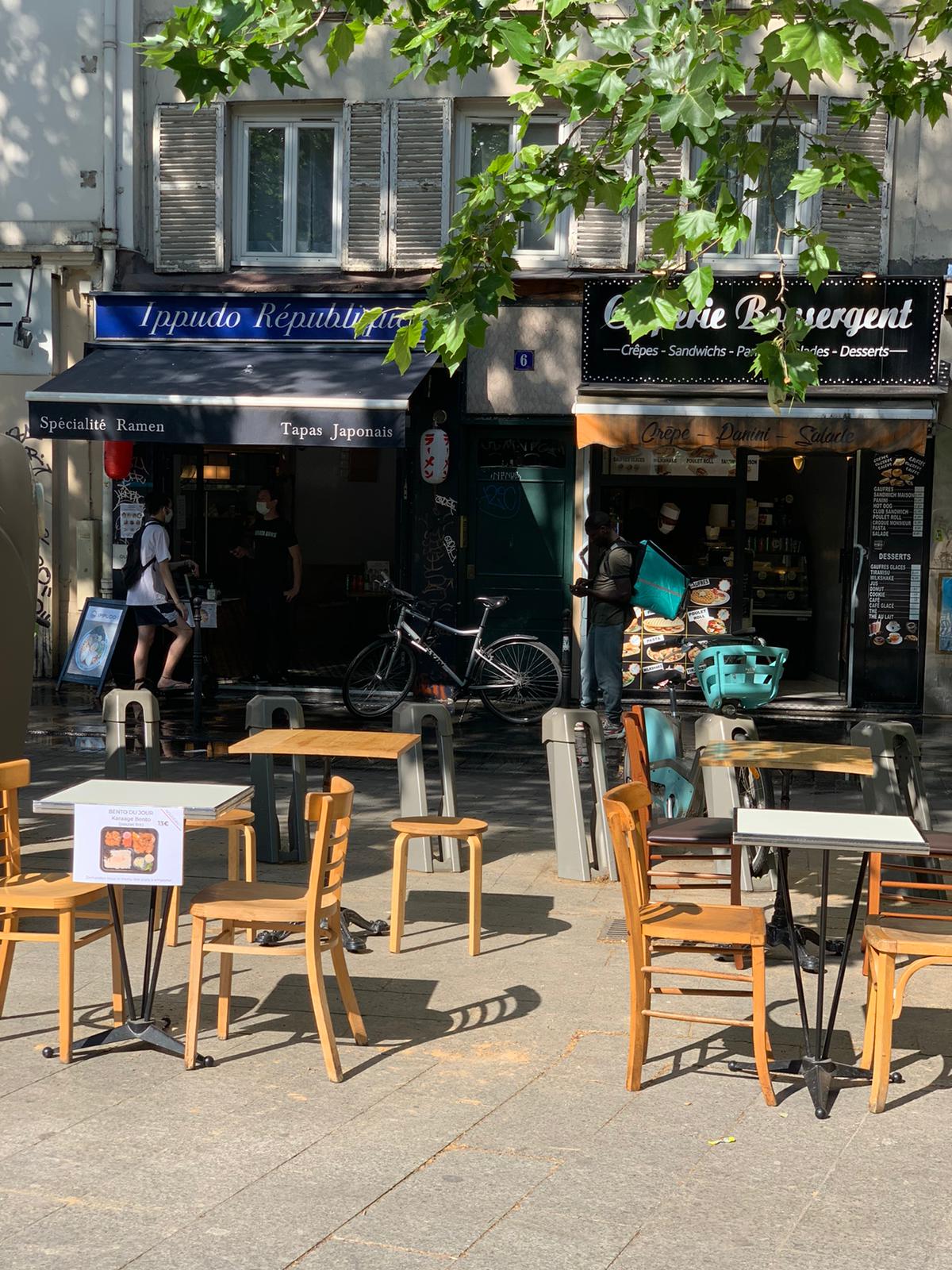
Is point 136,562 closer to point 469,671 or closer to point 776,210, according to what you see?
point 469,671

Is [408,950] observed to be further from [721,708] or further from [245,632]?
[245,632]

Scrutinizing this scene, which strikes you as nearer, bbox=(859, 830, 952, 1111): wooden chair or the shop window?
bbox=(859, 830, 952, 1111): wooden chair

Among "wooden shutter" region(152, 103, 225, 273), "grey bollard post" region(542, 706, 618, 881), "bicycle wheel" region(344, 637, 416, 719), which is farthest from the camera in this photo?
"wooden shutter" region(152, 103, 225, 273)

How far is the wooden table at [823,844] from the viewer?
541cm

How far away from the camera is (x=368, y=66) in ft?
50.6

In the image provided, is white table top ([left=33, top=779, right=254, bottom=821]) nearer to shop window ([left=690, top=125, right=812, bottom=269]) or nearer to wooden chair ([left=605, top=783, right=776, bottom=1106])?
wooden chair ([left=605, top=783, right=776, bottom=1106])

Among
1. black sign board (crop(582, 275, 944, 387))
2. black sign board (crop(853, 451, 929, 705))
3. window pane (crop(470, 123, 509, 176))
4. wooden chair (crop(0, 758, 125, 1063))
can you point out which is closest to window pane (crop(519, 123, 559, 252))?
window pane (crop(470, 123, 509, 176))

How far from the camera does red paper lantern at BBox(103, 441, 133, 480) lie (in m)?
15.5

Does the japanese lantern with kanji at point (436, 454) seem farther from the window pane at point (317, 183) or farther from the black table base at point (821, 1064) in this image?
the black table base at point (821, 1064)

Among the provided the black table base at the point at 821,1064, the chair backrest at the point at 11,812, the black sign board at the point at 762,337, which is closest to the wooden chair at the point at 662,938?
the black table base at the point at 821,1064

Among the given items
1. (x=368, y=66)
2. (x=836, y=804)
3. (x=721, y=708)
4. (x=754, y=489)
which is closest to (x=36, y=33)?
(x=368, y=66)

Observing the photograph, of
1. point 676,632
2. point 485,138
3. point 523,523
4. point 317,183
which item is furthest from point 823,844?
point 317,183

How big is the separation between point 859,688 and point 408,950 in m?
8.68

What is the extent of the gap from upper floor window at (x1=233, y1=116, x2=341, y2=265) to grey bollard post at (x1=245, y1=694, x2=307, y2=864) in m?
7.99
